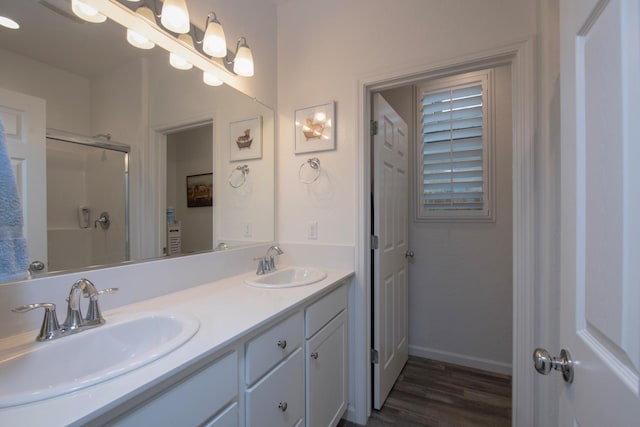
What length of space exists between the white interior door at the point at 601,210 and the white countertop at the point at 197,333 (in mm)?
798

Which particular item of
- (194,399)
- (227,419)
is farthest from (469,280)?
(194,399)

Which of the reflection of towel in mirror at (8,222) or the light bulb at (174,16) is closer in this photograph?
the reflection of towel in mirror at (8,222)

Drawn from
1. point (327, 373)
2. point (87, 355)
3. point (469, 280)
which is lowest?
point (327, 373)

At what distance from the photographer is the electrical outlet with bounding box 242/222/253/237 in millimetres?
1694

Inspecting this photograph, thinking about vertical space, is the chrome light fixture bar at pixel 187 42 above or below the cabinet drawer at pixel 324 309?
above

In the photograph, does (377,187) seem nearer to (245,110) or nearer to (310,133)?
(310,133)

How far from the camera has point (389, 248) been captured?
6.29ft

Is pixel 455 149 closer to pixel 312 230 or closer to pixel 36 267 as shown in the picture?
pixel 312 230

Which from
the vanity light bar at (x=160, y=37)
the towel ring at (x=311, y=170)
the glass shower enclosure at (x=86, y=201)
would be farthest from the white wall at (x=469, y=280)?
the glass shower enclosure at (x=86, y=201)

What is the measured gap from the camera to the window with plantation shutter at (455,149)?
2205 mm

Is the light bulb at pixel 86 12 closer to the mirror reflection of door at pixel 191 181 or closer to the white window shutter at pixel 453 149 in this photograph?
the mirror reflection of door at pixel 191 181

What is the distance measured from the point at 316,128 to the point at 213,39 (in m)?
0.71

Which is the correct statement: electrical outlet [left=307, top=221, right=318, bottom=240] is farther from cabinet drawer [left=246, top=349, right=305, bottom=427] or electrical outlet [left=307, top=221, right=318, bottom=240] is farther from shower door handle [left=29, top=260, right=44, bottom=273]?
shower door handle [left=29, top=260, right=44, bottom=273]

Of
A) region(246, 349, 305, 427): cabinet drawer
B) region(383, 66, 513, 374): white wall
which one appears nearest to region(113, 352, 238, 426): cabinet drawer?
region(246, 349, 305, 427): cabinet drawer
